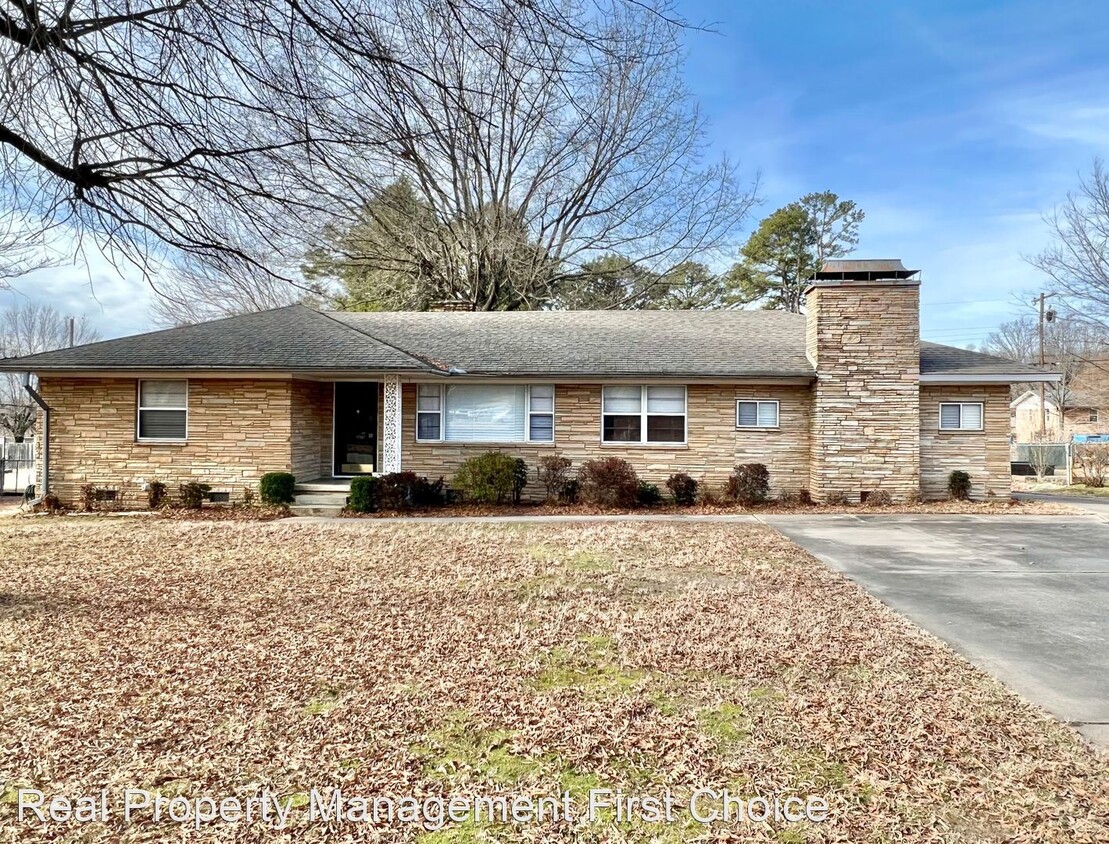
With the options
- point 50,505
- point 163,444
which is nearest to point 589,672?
point 163,444

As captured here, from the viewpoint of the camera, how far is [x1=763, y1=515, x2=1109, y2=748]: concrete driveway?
13.9 feet

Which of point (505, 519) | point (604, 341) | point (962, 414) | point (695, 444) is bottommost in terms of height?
point (505, 519)

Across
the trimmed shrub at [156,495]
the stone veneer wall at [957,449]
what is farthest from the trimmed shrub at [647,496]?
the trimmed shrub at [156,495]

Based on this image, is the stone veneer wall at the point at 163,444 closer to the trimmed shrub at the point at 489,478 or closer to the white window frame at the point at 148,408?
the white window frame at the point at 148,408

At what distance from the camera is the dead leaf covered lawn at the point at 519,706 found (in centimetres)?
277

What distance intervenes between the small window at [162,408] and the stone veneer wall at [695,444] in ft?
14.8

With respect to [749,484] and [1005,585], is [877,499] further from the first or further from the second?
[1005,585]

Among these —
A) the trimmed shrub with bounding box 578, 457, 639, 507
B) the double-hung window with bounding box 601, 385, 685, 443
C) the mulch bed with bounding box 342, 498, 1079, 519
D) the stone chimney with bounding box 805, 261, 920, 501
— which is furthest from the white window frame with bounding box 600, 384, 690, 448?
the stone chimney with bounding box 805, 261, 920, 501

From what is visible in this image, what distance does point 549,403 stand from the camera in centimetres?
1363

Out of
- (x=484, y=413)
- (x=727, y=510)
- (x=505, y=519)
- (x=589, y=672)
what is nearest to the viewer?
(x=589, y=672)

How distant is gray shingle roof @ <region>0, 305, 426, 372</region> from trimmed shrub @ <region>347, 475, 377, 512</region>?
2.30 meters

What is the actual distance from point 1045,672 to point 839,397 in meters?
9.19

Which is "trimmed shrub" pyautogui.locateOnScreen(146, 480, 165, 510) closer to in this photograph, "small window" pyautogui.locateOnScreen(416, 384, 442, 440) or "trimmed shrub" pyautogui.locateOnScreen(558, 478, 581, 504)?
"small window" pyautogui.locateOnScreen(416, 384, 442, 440)

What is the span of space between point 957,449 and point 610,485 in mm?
7638
